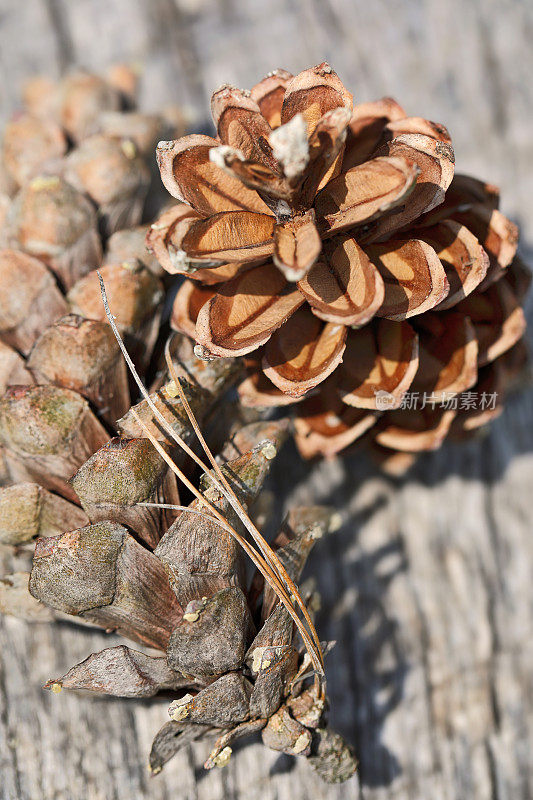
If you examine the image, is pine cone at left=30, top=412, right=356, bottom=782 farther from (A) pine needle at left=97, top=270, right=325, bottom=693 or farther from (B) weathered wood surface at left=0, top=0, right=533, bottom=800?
(B) weathered wood surface at left=0, top=0, right=533, bottom=800

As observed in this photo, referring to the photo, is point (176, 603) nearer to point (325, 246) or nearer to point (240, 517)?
point (240, 517)

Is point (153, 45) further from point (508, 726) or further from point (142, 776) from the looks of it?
point (508, 726)

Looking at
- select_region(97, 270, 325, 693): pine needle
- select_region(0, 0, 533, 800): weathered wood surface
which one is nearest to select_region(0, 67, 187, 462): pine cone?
select_region(97, 270, 325, 693): pine needle

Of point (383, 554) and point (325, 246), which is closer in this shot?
point (325, 246)

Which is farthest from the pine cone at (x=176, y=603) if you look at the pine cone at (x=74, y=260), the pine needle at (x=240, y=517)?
the pine cone at (x=74, y=260)

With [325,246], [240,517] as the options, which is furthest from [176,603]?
[325,246]

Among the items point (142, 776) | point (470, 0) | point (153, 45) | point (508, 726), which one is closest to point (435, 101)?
point (470, 0)
